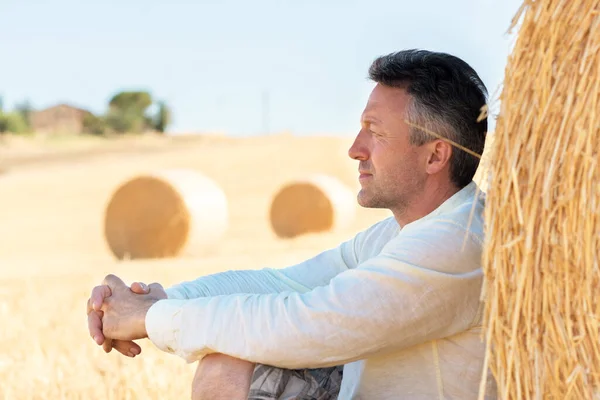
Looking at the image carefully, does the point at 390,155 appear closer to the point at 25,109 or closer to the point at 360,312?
the point at 360,312

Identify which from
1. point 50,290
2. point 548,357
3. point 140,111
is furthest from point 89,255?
point 140,111

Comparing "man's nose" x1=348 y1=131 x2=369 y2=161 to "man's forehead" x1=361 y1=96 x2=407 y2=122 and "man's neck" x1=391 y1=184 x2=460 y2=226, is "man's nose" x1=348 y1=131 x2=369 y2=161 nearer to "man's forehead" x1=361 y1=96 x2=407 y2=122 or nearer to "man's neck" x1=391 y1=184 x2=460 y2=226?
"man's forehead" x1=361 y1=96 x2=407 y2=122

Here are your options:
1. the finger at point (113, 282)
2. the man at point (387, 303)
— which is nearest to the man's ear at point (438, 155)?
the man at point (387, 303)

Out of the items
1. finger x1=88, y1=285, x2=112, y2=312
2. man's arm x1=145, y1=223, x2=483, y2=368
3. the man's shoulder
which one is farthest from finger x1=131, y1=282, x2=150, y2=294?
the man's shoulder

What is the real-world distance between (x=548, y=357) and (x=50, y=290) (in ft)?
18.9

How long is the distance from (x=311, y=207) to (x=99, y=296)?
14948mm

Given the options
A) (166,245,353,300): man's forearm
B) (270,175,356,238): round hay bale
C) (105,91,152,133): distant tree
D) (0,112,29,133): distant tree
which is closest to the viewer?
(166,245,353,300): man's forearm

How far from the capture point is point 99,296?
3.24m

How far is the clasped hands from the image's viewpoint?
3.14m

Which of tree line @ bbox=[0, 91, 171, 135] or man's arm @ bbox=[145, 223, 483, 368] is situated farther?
tree line @ bbox=[0, 91, 171, 135]

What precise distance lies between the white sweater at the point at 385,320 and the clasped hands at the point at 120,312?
0.39 feet

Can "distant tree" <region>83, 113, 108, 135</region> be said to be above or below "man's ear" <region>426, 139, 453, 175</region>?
below

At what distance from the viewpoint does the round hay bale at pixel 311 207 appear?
1789 centimetres

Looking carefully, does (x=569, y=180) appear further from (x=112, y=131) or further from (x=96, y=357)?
(x=112, y=131)
